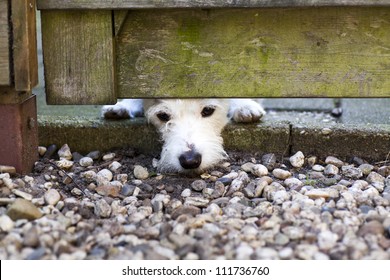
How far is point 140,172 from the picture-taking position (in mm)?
3621

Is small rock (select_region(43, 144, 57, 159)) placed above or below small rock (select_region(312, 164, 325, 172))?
above

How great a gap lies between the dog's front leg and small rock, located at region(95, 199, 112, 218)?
122cm

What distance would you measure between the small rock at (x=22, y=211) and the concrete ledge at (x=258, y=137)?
128cm

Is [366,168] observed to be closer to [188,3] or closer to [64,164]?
[188,3]

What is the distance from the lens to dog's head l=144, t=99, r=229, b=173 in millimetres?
3625

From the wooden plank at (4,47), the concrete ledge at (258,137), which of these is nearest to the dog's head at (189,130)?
the concrete ledge at (258,137)

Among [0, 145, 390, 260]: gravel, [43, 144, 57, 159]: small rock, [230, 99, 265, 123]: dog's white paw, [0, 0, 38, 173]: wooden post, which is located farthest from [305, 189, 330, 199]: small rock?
[43, 144, 57, 159]: small rock

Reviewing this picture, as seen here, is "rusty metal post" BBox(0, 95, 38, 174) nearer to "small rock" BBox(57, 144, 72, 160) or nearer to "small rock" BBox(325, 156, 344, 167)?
"small rock" BBox(57, 144, 72, 160)

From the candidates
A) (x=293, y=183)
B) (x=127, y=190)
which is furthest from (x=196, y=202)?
(x=293, y=183)

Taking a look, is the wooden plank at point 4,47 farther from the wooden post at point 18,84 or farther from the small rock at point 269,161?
the small rock at point 269,161

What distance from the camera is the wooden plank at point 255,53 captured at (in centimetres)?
334

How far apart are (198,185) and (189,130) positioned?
22.9 inches

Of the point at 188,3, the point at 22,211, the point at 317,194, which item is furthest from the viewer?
the point at 188,3
